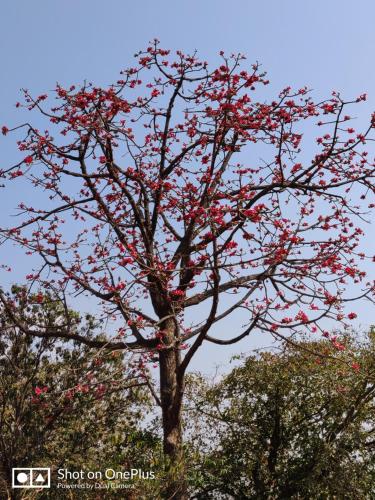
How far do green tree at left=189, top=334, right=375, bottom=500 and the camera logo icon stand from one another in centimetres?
280

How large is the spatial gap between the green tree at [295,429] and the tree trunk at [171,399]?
8.42 ft

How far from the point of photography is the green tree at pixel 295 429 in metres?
10.6

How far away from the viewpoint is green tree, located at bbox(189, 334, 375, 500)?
10633mm

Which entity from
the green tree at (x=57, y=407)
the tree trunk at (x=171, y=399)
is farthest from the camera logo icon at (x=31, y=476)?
the tree trunk at (x=171, y=399)

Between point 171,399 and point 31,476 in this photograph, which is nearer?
point 171,399

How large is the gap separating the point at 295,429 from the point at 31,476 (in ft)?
16.2

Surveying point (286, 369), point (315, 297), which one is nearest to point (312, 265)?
point (315, 297)

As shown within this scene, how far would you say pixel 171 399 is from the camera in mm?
8422

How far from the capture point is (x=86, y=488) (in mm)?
7832

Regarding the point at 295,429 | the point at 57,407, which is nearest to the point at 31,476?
the point at 57,407

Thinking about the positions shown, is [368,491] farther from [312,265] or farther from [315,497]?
[312,265]

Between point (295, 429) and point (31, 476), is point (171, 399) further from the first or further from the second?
point (295, 429)

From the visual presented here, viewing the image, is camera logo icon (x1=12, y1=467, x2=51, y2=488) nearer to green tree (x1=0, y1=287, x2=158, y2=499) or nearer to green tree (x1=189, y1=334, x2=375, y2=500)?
green tree (x1=0, y1=287, x2=158, y2=499)

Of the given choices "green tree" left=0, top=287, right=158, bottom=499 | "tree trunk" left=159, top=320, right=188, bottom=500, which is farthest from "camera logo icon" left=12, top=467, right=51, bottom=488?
"tree trunk" left=159, top=320, right=188, bottom=500
